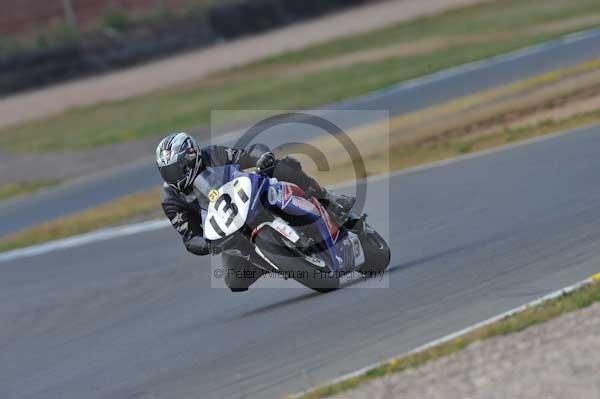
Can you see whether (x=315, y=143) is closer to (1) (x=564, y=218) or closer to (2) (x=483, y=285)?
(1) (x=564, y=218)

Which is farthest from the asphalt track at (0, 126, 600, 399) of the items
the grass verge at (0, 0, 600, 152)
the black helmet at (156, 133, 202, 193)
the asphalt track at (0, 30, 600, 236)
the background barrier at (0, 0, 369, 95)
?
the background barrier at (0, 0, 369, 95)

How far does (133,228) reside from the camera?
15305mm

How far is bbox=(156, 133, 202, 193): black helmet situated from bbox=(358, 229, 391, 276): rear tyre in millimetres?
1515

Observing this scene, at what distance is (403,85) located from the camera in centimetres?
2434

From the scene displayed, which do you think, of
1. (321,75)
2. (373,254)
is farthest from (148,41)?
(373,254)

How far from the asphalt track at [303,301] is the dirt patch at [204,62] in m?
19.3

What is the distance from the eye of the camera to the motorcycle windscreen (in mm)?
7984

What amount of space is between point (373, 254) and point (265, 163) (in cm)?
122

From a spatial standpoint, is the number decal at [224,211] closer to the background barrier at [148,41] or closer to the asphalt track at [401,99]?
the asphalt track at [401,99]

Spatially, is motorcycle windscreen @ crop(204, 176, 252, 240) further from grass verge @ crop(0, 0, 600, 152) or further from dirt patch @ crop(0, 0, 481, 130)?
dirt patch @ crop(0, 0, 481, 130)

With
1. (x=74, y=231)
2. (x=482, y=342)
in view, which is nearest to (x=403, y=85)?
(x=74, y=231)

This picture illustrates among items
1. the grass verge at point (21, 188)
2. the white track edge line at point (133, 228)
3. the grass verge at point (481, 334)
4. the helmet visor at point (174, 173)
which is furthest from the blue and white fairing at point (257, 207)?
the grass verge at point (21, 188)

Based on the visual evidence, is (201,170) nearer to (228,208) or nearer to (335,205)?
(228,208)

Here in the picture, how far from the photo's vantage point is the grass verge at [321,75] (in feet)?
86.2
